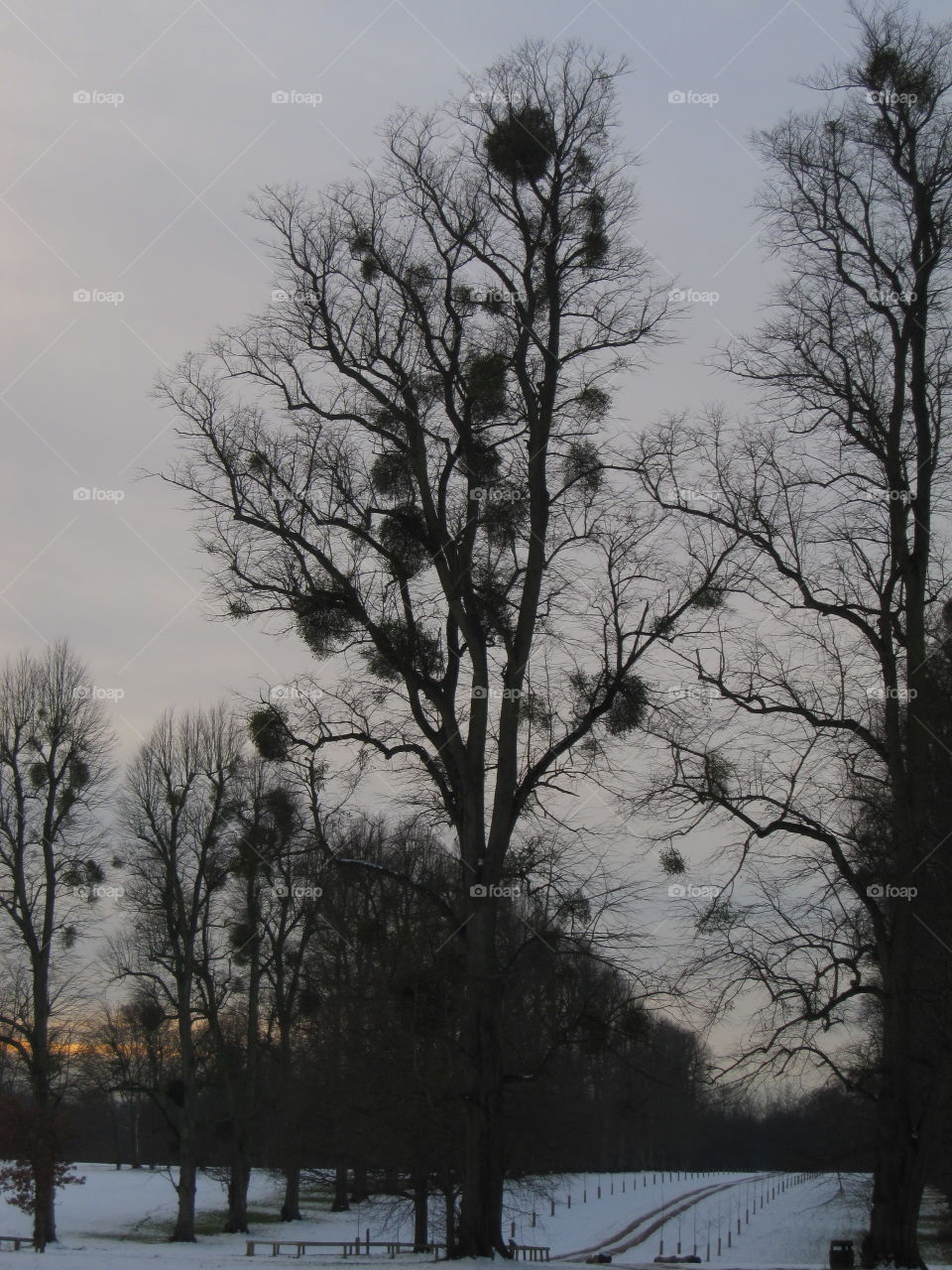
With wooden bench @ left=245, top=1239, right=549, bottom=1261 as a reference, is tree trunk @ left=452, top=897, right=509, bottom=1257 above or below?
above

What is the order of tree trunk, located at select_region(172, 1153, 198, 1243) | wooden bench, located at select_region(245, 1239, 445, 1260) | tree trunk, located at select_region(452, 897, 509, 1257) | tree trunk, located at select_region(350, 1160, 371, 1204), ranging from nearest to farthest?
tree trunk, located at select_region(452, 897, 509, 1257), wooden bench, located at select_region(245, 1239, 445, 1260), tree trunk, located at select_region(350, 1160, 371, 1204), tree trunk, located at select_region(172, 1153, 198, 1243)

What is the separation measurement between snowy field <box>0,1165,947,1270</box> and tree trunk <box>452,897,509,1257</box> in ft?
46.9

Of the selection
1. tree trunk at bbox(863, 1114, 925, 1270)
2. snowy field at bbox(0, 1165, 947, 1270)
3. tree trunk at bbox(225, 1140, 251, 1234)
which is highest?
tree trunk at bbox(863, 1114, 925, 1270)

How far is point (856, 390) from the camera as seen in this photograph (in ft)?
53.5

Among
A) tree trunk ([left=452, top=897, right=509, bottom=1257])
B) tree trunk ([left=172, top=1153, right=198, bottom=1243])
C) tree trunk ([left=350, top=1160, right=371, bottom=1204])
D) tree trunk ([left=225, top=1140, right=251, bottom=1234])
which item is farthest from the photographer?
tree trunk ([left=225, top=1140, right=251, bottom=1234])

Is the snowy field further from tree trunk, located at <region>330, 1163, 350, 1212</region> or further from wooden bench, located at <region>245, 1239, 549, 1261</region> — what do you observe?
wooden bench, located at <region>245, 1239, 549, 1261</region>

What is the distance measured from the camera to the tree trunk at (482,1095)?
1391 centimetres

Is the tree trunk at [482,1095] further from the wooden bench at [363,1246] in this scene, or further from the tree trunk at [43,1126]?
the tree trunk at [43,1126]

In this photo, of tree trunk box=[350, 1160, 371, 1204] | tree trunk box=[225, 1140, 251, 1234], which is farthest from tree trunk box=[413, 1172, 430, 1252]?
tree trunk box=[225, 1140, 251, 1234]

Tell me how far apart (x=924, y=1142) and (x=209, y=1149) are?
42945mm

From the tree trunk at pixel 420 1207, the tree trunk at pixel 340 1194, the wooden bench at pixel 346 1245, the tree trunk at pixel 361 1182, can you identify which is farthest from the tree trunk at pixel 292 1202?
the tree trunk at pixel 420 1207

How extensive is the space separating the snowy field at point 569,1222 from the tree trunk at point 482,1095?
14.3m

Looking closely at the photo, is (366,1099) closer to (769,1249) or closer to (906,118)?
(906,118)

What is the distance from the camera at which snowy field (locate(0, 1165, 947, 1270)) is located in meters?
33.2
